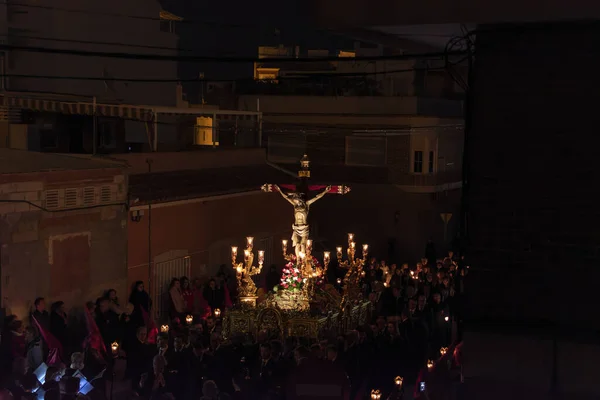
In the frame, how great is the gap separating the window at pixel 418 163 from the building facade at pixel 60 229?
575 inches

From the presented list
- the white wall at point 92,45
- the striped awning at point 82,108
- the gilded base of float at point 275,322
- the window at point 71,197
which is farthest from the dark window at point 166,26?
the gilded base of float at point 275,322

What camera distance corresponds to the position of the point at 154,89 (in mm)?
32812

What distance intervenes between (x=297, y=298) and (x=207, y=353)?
4.66 m

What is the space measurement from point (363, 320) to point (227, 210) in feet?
18.2

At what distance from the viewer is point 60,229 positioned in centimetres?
1620

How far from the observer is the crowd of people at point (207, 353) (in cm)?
1009

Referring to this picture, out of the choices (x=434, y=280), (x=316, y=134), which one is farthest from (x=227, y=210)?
(x=316, y=134)

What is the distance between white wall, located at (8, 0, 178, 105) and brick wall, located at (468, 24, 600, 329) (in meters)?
21.4

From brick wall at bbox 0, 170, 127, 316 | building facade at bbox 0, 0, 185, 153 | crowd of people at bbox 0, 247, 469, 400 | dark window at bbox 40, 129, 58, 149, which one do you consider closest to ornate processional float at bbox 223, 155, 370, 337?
crowd of people at bbox 0, 247, 469, 400

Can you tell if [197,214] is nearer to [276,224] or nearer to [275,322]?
[276,224]

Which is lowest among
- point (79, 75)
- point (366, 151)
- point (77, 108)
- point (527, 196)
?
point (366, 151)

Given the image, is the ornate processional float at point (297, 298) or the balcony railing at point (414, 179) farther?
the balcony railing at point (414, 179)

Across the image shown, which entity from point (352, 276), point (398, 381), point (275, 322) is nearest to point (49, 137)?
point (352, 276)

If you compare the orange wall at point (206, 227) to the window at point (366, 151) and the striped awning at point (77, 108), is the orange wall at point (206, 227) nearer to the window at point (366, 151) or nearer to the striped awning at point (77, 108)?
the striped awning at point (77, 108)
